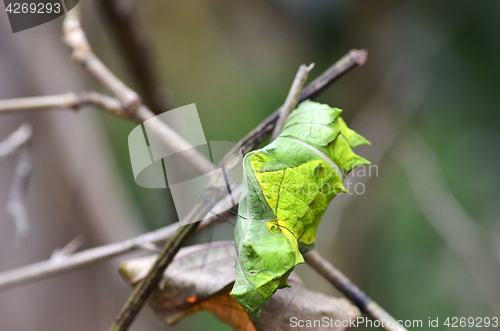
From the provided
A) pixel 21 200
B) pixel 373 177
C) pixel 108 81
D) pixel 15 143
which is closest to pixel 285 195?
pixel 108 81

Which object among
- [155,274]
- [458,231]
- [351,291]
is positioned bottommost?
[458,231]

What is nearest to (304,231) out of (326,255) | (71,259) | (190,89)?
(71,259)

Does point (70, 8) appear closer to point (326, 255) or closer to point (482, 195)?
point (326, 255)

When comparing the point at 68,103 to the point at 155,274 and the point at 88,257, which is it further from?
the point at 155,274

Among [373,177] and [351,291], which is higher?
[351,291]

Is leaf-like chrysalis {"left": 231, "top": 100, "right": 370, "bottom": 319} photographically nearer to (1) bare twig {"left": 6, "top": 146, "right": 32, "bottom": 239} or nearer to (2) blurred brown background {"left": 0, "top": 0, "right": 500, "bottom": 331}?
(1) bare twig {"left": 6, "top": 146, "right": 32, "bottom": 239}

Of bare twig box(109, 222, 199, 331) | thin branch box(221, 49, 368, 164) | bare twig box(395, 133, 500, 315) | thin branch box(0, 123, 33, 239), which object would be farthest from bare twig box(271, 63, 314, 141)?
bare twig box(395, 133, 500, 315)
